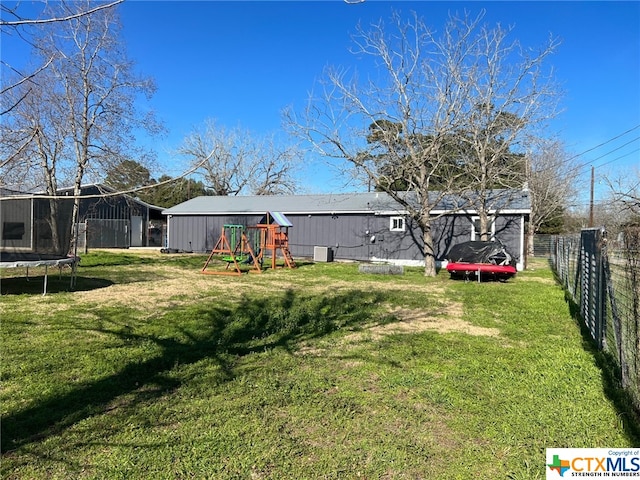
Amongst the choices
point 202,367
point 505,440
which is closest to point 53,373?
point 202,367

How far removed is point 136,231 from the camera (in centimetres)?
3128

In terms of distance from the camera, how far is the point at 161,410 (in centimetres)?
338

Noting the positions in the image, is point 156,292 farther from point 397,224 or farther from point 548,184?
point 548,184

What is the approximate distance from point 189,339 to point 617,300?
529 cm

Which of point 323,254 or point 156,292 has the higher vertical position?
point 323,254

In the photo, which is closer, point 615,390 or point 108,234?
point 615,390

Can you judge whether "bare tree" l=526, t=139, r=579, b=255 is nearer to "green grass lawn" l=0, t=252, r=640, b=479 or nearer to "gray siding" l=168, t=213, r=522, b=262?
"gray siding" l=168, t=213, r=522, b=262

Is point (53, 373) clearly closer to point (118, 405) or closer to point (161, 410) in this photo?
point (118, 405)

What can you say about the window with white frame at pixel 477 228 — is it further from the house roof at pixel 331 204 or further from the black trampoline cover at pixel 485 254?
the black trampoline cover at pixel 485 254

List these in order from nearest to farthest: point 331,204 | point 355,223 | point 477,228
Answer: point 477,228 → point 355,223 → point 331,204

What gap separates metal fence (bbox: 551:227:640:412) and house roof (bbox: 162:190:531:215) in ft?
35.3

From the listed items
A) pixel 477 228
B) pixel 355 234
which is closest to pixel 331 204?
pixel 355 234

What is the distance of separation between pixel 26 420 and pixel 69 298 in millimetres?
5445

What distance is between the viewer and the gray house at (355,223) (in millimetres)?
18109
